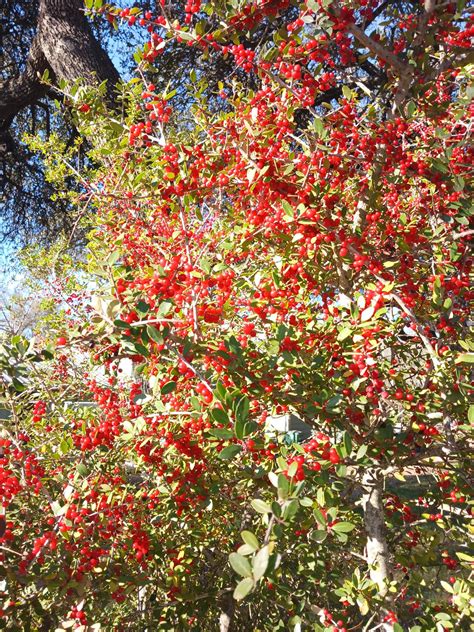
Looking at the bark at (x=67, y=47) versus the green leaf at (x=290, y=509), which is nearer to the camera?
the green leaf at (x=290, y=509)

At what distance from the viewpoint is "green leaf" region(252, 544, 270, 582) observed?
96cm

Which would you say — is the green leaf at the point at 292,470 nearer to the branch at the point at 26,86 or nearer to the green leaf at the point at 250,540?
the green leaf at the point at 250,540

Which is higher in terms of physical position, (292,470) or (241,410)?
(241,410)

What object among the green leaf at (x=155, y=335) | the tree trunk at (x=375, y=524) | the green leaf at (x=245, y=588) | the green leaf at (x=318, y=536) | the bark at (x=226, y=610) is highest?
the green leaf at (x=155, y=335)

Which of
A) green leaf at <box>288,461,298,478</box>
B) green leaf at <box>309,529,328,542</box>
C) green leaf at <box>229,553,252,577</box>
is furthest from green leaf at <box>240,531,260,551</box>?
green leaf at <box>309,529,328,542</box>

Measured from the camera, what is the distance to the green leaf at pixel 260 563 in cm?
96

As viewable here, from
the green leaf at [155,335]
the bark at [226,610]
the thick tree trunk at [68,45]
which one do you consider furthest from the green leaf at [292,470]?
the thick tree trunk at [68,45]

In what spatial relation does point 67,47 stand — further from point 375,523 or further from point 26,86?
point 375,523

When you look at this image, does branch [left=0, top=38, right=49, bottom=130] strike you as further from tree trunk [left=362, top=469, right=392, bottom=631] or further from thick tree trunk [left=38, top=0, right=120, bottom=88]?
tree trunk [left=362, top=469, right=392, bottom=631]

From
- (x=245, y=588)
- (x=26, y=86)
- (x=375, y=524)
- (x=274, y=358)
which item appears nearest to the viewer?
(x=245, y=588)

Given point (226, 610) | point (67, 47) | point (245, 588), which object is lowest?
point (226, 610)

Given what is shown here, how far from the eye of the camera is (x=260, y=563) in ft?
3.21

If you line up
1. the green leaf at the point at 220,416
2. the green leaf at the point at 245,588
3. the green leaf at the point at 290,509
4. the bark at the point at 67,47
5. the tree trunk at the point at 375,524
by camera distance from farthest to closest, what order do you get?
the bark at the point at 67,47, the tree trunk at the point at 375,524, the green leaf at the point at 220,416, the green leaf at the point at 290,509, the green leaf at the point at 245,588

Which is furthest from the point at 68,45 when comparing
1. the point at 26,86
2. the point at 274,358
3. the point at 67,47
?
the point at 274,358
